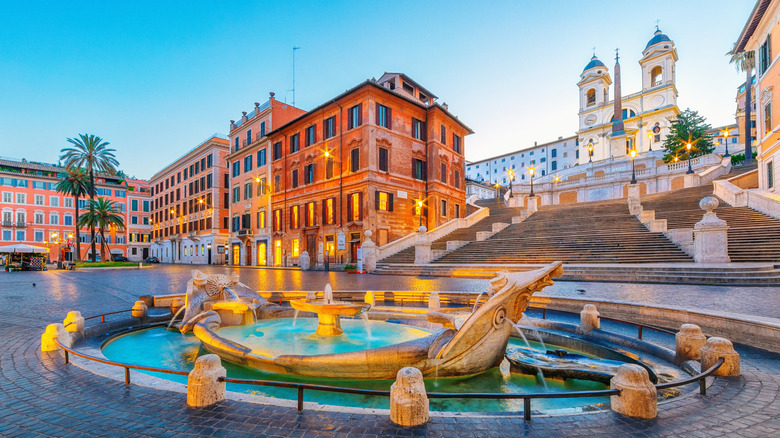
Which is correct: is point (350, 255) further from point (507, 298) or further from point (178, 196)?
point (178, 196)

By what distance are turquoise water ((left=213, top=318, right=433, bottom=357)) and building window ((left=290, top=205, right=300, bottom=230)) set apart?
27811mm

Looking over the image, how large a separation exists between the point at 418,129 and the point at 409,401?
32.2m

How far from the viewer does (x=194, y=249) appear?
5200 cm

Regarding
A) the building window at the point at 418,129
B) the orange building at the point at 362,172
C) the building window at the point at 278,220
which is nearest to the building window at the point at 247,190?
the orange building at the point at 362,172

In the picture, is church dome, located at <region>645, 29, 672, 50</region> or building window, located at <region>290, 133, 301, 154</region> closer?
building window, located at <region>290, 133, 301, 154</region>

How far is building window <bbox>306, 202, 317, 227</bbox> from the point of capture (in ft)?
108

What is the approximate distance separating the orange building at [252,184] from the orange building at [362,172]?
82.9 inches

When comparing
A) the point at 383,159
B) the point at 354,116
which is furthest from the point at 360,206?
the point at 354,116

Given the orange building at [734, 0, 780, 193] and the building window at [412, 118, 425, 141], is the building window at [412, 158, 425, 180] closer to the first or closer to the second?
the building window at [412, 118, 425, 141]

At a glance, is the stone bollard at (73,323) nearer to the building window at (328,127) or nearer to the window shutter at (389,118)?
the window shutter at (389,118)

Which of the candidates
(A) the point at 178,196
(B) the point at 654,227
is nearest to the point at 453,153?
(B) the point at 654,227

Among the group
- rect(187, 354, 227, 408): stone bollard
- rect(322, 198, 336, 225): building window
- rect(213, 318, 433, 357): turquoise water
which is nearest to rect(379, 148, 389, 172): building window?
rect(322, 198, 336, 225): building window

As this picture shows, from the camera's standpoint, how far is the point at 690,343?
483 cm

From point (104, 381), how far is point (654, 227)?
75.6 ft
